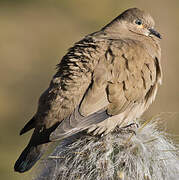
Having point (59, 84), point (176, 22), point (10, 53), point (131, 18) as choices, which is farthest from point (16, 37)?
point (59, 84)

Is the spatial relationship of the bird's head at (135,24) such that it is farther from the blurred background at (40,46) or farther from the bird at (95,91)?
the blurred background at (40,46)

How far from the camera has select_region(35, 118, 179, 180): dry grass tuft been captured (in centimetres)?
492

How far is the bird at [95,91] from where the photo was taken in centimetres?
539

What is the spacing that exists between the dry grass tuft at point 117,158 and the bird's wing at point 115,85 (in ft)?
0.72

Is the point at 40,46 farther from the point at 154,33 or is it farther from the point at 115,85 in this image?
the point at 115,85

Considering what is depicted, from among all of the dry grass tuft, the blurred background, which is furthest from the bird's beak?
the blurred background

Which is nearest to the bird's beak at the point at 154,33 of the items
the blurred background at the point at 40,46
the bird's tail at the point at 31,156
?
the bird's tail at the point at 31,156

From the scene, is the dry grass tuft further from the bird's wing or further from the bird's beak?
the bird's beak

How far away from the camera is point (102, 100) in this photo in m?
5.55

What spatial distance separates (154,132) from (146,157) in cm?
45

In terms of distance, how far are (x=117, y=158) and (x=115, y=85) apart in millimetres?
966

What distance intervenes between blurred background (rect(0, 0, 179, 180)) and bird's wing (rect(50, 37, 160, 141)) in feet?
12.6

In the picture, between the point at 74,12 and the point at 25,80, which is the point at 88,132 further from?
the point at 74,12

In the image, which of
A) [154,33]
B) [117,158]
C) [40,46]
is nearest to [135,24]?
[154,33]
